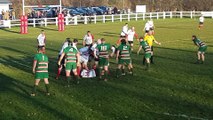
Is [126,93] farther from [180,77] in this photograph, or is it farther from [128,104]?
[180,77]

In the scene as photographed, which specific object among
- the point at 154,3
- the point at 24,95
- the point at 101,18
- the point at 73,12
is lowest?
the point at 24,95

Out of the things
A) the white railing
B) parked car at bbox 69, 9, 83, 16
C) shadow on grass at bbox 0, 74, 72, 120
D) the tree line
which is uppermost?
the tree line

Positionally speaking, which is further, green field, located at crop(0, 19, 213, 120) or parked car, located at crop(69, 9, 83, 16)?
parked car, located at crop(69, 9, 83, 16)

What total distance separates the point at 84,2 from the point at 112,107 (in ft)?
294

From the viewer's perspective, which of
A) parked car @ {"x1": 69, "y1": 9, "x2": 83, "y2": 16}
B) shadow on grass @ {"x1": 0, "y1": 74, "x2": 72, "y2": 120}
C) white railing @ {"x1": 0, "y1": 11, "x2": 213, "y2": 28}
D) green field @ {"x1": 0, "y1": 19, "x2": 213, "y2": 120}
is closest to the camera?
green field @ {"x1": 0, "y1": 19, "x2": 213, "y2": 120}

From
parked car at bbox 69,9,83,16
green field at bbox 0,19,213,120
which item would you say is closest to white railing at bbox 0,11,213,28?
parked car at bbox 69,9,83,16

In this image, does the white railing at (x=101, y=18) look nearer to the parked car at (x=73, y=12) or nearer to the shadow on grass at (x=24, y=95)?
the parked car at (x=73, y=12)

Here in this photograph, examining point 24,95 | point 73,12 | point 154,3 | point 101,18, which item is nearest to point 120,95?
point 24,95

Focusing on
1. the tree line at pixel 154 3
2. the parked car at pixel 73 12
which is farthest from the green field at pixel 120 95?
the tree line at pixel 154 3

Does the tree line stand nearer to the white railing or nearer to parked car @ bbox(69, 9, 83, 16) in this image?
parked car @ bbox(69, 9, 83, 16)

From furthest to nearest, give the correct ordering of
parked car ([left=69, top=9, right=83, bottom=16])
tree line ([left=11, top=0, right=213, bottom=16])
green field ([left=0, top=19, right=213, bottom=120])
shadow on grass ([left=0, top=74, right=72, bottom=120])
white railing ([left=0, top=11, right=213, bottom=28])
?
1. tree line ([left=11, top=0, right=213, bottom=16])
2. parked car ([left=69, top=9, right=83, bottom=16])
3. white railing ([left=0, top=11, right=213, bottom=28])
4. shadow on grass ([left=0, top=74, right=72, bottom=120])
5. green field ([left=0, top=19, right=213, bottom=120])

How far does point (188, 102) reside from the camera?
43.6 ft

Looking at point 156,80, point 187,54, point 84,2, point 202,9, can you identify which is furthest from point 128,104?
point 84,2

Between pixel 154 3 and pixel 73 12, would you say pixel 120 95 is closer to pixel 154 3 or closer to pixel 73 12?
pixel 73 12
